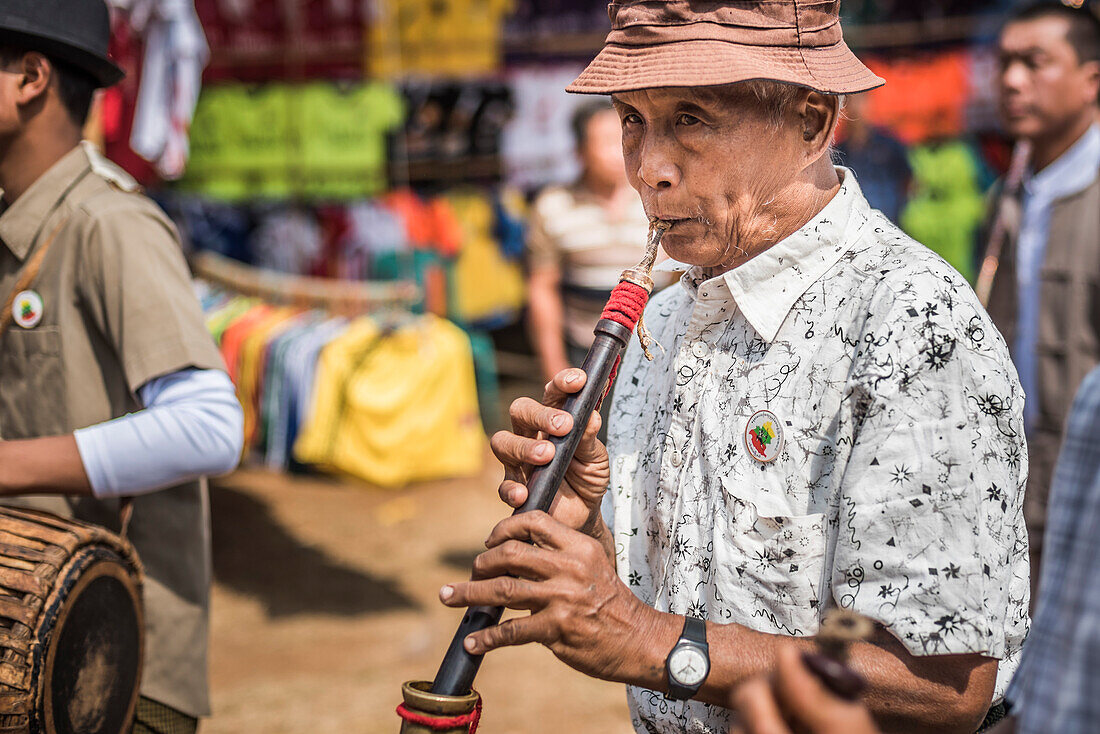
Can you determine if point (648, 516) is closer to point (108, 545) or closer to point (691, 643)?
point (691, 643)

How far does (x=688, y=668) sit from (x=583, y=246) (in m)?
3.67

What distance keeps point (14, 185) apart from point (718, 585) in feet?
6.09

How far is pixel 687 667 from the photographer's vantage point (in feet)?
4.57

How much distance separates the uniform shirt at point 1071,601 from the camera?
944mm

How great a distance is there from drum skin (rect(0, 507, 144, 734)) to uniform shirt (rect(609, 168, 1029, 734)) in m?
1.04

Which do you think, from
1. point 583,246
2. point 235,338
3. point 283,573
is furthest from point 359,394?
point 283,573

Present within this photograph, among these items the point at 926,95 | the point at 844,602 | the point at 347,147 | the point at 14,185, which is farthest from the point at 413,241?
the point at 844,602

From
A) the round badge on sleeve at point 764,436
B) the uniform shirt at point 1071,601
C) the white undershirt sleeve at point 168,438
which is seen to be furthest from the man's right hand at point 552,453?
the white undershirt sleeve at point 168,438

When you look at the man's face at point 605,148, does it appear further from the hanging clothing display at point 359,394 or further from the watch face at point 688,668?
the watch face at point 688,668

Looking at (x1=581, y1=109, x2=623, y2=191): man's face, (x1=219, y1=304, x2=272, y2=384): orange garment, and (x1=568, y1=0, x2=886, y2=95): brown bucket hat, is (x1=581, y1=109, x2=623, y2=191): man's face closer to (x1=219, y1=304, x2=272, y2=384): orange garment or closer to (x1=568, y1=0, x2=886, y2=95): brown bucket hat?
(x1=219, y1=304, x2=272, y2=384): orange garment

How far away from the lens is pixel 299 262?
7.57 meters

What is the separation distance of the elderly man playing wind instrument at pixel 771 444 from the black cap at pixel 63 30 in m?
1.31

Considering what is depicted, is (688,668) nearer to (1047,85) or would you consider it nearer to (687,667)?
(687,667)

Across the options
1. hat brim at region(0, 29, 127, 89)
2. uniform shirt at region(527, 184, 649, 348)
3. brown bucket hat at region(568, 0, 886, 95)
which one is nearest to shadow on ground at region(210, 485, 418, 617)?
uniform shirt at region(527, 184, 649, 348)
